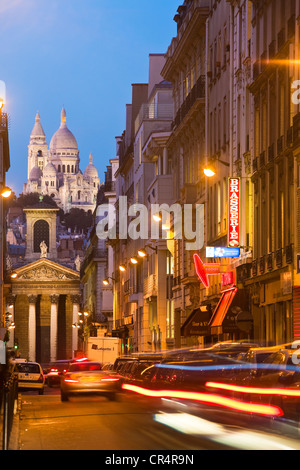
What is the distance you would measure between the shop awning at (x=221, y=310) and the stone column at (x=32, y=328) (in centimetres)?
14187

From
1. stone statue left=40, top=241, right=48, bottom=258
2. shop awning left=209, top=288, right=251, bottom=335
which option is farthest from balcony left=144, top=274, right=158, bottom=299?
stone statue left=40, top=241, right=48, bottom=258

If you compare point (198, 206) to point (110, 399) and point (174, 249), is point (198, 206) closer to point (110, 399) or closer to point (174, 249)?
point (174, 249)

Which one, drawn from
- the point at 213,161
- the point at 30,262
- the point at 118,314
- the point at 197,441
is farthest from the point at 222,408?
the point at 30,262

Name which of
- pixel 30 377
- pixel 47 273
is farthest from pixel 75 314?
pixel 30 377

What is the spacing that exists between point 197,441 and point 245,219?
24.6 metres

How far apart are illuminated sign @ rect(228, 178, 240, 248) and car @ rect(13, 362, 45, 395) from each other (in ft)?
41.6

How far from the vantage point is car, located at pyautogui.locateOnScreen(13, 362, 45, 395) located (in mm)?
49062

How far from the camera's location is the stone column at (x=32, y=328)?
18711cm

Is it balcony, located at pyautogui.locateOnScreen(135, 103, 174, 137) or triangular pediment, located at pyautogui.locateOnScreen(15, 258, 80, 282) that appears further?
triangular pediment, located at pyautogui.locateOnScreen(15, 258, 80, 282)

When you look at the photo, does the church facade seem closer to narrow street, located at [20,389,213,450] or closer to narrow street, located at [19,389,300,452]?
narrow street, located at [20,389,213,450]

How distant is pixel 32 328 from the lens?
189375 millimetres

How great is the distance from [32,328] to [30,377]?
140839 millimetres

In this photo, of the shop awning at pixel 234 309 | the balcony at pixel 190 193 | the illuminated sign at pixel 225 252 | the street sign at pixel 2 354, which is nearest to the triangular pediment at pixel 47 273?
the balcony at pixel 190 193

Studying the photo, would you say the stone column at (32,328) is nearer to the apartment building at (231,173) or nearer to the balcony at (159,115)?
the balcony at (159,115)
